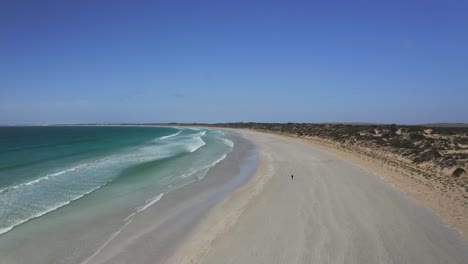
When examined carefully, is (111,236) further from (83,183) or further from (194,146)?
(194,146)

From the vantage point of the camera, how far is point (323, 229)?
10.4 metres

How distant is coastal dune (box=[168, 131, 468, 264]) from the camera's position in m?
8.46

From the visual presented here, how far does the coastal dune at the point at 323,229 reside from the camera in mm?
8461

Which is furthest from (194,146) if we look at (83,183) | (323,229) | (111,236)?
(323,229)

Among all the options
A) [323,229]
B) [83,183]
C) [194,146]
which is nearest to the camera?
[323,229]

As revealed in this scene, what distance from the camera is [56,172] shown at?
22969 mm

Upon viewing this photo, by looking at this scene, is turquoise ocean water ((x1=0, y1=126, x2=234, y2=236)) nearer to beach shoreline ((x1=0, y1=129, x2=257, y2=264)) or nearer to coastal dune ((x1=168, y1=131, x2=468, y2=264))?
beach shoreline ((x1=0, y1=129, x2=257, y2=264))

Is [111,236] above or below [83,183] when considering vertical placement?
above

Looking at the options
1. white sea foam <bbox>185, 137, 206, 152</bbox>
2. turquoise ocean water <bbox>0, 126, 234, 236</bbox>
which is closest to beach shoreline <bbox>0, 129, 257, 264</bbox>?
turquoise ocean water <bbox>0, 126, 234, 236</bbox>

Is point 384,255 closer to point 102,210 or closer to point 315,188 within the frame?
point 315,188

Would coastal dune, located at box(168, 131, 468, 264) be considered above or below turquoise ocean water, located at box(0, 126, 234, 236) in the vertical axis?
above

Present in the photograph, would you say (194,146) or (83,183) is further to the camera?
(194,146)

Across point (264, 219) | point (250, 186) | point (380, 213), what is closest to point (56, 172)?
point (250, 186)

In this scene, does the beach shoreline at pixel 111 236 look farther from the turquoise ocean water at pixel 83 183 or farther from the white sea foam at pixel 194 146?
the white sea foam at pixel 194 146
